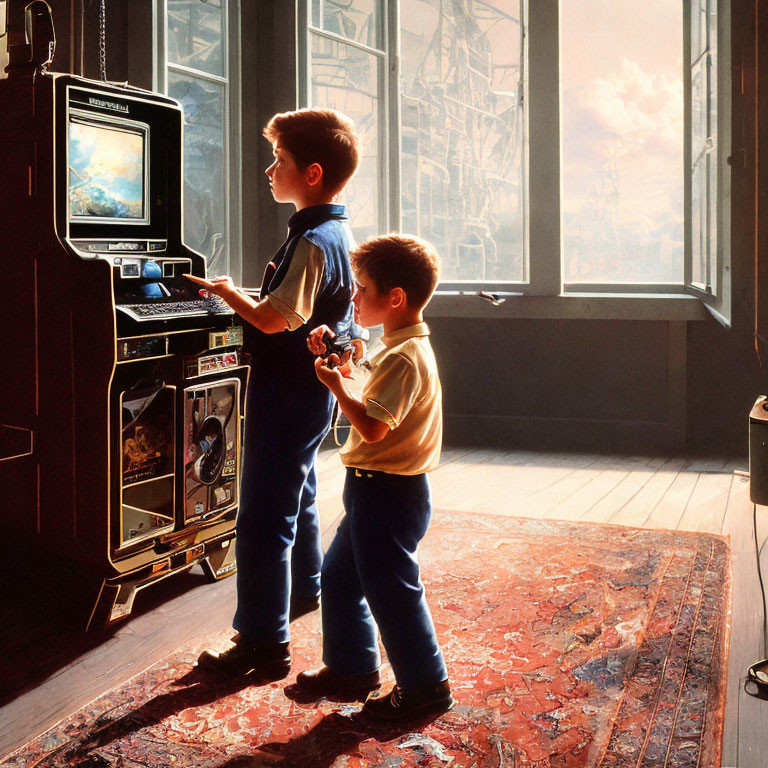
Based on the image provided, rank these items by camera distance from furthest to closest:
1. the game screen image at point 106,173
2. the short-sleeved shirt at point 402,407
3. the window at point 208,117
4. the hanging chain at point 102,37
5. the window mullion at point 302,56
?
the window mullion at point 302,56 → the window at point 208,117 → the hanging chain at point 102,37 → the game screen image at point 106,173 → the short-sleeved shirt at point 402,407

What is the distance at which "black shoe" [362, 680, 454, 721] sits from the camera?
1995 mm

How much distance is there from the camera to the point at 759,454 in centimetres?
231

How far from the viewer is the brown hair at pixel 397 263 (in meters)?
1.91

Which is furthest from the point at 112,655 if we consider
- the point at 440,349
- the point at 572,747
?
the point at 440,349

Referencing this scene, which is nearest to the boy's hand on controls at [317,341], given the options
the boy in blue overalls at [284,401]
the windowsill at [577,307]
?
the boy in blue overalls at [284,401]

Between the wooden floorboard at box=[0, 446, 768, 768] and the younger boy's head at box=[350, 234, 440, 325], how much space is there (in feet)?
3.79

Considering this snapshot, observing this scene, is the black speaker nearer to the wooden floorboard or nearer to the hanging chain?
the wooden floorboard

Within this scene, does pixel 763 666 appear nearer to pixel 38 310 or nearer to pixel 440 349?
pixel 38 310

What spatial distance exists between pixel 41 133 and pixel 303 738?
167 cm

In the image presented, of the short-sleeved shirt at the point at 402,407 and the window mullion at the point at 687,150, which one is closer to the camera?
the short-sleeved shirt at the point at 402,407

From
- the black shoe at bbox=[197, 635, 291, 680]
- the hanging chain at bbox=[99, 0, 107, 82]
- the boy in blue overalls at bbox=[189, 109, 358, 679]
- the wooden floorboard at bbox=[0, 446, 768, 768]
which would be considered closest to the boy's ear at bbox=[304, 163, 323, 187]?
the boy in blue overalls at bbox=[189, 109, 358, 679]

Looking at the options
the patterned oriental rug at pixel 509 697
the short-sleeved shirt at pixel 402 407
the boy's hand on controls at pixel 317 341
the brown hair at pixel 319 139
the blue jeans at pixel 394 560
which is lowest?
the patterned oriental rug at pixel 509 697

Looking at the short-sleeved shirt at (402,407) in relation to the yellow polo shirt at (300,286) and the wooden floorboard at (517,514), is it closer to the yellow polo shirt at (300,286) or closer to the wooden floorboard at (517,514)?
the yellow polo shirt at (300,286)

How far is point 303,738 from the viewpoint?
1965mm
